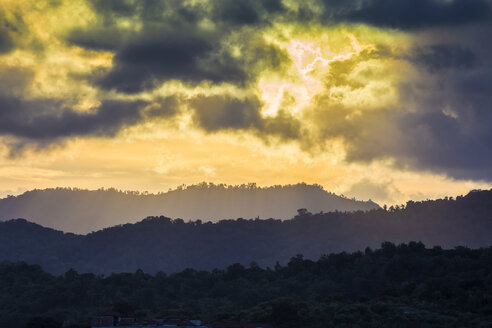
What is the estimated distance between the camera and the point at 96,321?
5910 inches

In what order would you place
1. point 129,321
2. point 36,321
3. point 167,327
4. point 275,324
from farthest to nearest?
point 275,324 < point 36,321 < point 129,321 < point 167,327

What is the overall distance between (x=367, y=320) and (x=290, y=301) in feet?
75.8

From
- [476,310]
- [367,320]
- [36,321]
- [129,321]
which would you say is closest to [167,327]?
[129,321]

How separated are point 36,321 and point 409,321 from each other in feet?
265

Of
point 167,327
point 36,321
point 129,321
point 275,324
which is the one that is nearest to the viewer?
point 167,327

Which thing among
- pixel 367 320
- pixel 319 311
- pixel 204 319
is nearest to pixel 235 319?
pixel 204 319

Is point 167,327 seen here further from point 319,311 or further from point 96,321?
point 319,311

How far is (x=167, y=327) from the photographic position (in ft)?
463

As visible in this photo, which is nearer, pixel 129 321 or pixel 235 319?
pixel 129 321

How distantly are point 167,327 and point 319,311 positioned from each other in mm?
57652

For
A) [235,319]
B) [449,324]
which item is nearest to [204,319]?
[235,319]

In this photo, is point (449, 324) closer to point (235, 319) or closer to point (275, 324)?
point (275, 324)

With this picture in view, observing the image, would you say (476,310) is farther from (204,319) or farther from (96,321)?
(96,321)

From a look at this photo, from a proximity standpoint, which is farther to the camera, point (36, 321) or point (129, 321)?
point (36, 321)
